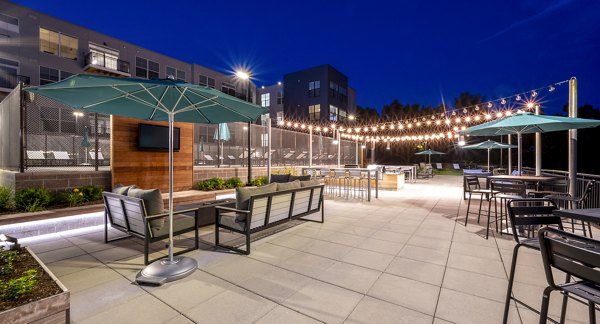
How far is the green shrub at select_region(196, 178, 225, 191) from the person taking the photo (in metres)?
8.12

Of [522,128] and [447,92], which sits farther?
[447,92]

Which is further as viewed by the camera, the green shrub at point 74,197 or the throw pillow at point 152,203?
the green shrub at point 74,197

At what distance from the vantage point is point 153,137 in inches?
282

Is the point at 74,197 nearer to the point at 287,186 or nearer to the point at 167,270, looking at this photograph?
the point at 167,270

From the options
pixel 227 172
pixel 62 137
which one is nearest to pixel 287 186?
pixel 227 172

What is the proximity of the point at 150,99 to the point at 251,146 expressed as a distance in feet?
24.3

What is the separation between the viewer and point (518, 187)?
488 centimetres

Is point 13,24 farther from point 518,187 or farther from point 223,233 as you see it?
point 518,187

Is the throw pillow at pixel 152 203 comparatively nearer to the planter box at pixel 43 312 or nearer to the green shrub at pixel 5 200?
the planter box at pixel 43 312

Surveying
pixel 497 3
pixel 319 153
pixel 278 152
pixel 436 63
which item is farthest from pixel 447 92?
pixel 278 152

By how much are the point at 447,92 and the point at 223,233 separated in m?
75.4

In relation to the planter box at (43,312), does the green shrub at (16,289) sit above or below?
above

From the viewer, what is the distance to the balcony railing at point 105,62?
17.3 meters

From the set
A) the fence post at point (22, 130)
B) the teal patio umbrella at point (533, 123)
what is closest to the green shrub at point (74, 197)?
the fence post at point (22, 130)
